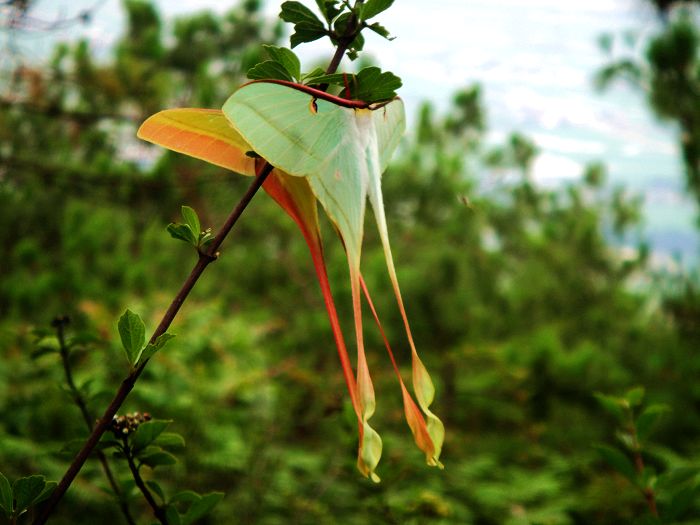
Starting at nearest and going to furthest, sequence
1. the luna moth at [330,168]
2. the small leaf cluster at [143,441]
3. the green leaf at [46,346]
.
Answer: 1. the luna moth at [330,168]
2. the small leaf cluster at [143,441]
3. the green leaf at [46,346]

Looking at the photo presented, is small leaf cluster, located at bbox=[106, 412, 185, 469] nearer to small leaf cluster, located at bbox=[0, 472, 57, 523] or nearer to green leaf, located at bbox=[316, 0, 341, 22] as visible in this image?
small leaf cluster, located at bbox=[0, 472, 57, 523]

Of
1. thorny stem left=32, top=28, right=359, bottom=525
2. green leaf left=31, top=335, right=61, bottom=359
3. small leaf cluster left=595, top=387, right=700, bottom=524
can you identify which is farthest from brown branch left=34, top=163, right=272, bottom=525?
small leaf cluster left=595, top=387, right=700, bottom=524

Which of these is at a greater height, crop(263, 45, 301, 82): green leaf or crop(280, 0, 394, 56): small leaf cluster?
crop(280, 0, 394, 56): small leaf cluster

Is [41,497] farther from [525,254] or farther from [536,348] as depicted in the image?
[525,254]

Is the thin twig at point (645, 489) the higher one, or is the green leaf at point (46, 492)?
the green leaf at point (46, 492)

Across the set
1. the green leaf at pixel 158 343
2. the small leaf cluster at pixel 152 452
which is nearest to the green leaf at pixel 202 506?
the small leaf cluster at pixel 152 452

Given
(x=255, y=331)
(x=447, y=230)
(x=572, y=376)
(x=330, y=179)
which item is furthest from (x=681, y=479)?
(x=447, y=230)

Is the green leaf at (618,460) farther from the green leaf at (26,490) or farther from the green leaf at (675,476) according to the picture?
the green leaf at (26,490)
